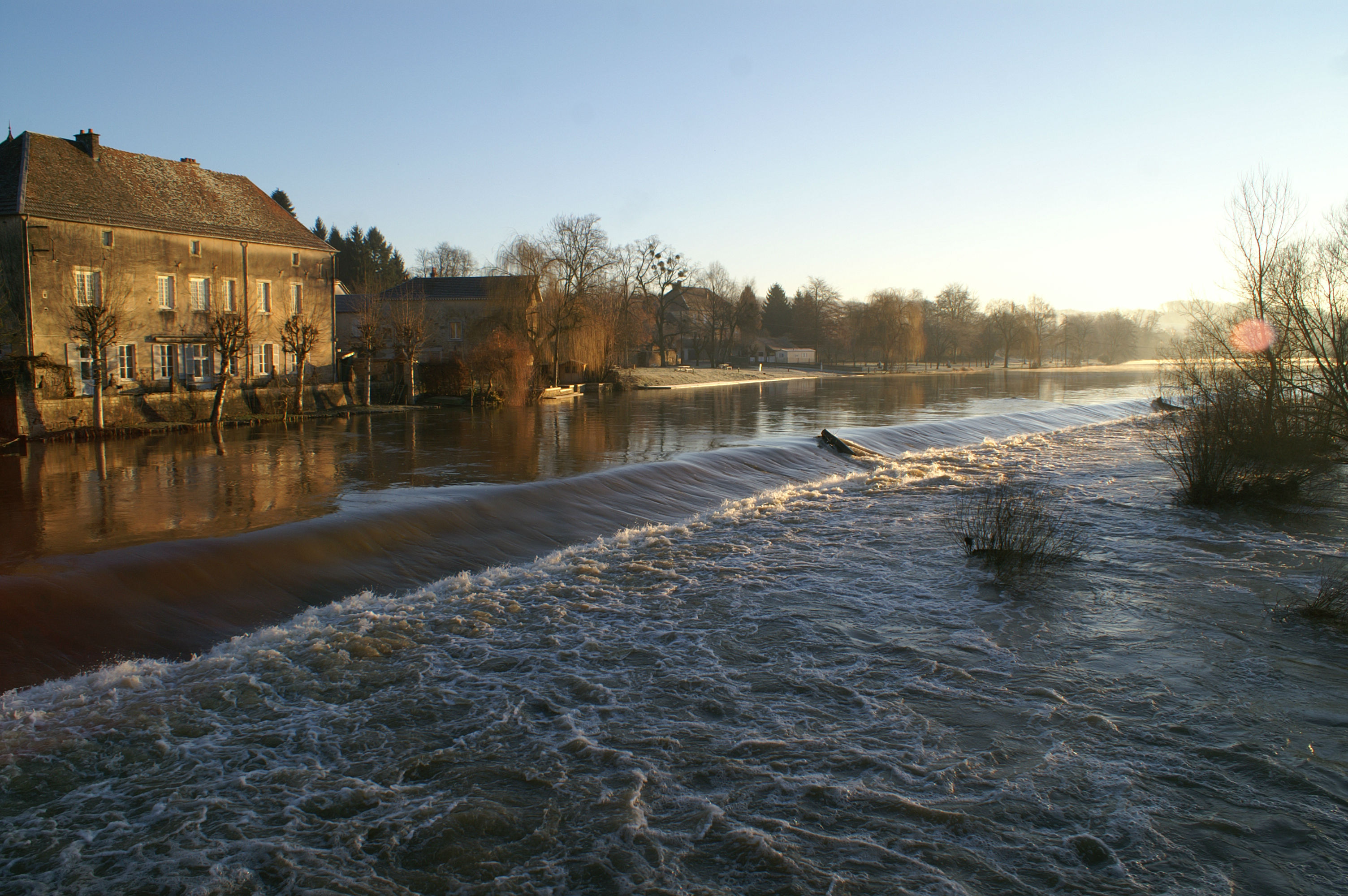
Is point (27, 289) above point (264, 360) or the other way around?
above

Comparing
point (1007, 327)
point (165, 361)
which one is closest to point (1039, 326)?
point (1007, 327)

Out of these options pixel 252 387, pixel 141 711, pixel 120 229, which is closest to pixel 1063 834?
pixel 141 711

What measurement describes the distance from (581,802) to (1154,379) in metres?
82.0

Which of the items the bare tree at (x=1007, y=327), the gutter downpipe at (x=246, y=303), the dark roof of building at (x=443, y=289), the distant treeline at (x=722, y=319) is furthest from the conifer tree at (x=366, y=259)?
the bare tree at (x=1007, y=327)

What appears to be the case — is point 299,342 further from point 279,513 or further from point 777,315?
point 777,315

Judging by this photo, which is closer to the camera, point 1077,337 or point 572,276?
point 572,276

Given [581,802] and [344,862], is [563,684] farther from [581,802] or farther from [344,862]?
[344,862]

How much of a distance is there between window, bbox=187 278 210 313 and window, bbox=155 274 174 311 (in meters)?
0.72

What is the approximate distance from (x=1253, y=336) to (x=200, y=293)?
3574 cm

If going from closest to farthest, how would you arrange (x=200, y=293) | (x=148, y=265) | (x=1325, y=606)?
(x=1325, y=606), (x=148, y=265), (x=200, y=293)

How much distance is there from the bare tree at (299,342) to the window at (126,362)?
5.38 metres

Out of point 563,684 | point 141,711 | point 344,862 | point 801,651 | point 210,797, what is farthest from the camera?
point 801,651

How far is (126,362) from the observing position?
30938 millimetres

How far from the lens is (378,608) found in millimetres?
9977
